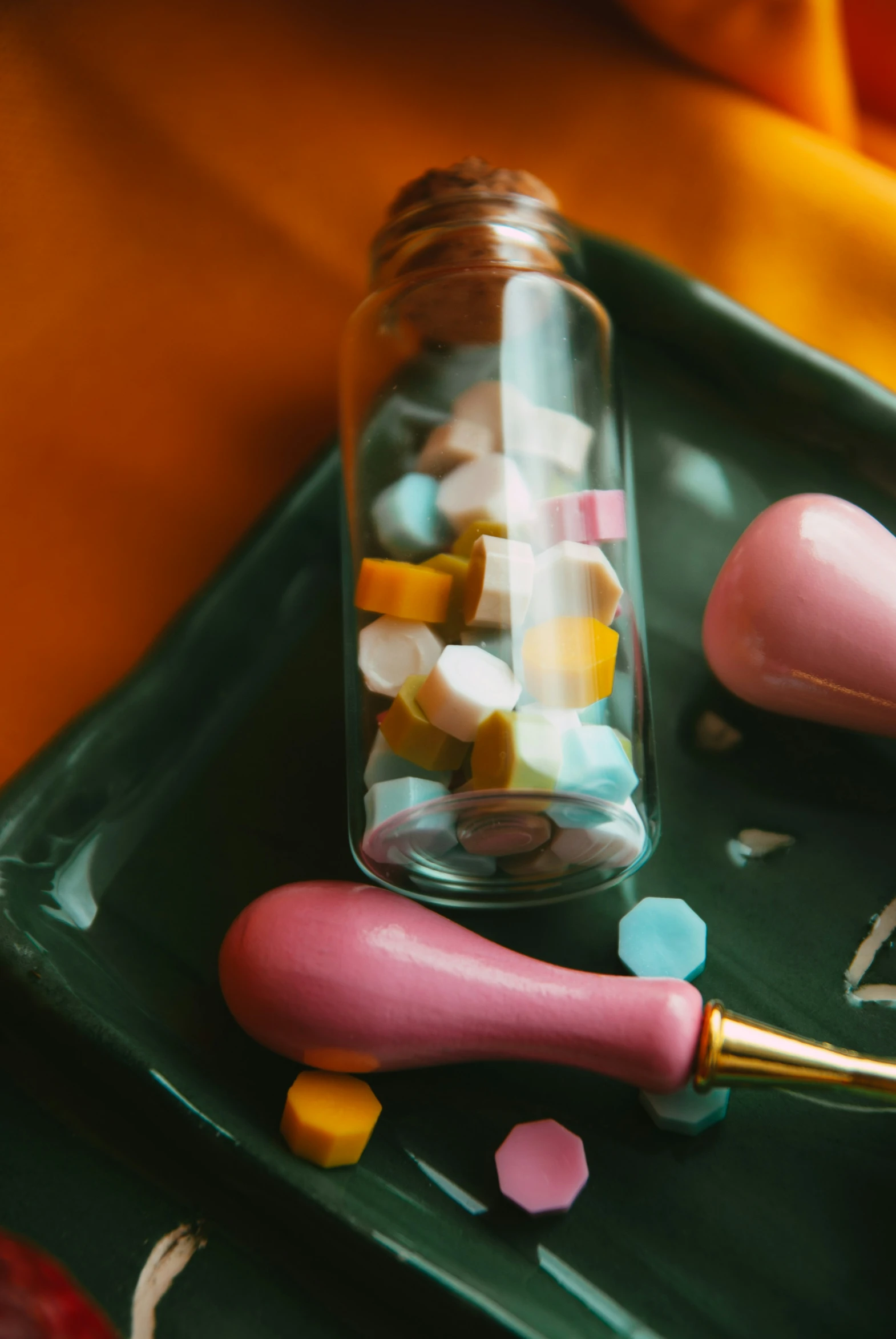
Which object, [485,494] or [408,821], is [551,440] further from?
[408,821]

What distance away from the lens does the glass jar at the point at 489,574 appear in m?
0.48

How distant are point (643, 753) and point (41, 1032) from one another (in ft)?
1.11

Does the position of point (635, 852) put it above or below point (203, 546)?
below

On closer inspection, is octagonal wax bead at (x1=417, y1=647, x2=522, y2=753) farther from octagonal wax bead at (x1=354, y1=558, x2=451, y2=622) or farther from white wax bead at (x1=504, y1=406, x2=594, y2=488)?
white wax bead at (x1=504, y1=406, x2=594, y2=488)

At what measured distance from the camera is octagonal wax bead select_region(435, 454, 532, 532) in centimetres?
53

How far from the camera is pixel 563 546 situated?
52 centimetres

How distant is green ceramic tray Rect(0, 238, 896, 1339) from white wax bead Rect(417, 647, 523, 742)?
13 centimetres

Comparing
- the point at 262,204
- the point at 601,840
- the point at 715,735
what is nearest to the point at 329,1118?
the point at 601,840

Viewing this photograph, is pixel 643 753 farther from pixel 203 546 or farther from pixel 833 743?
pixel 203 546

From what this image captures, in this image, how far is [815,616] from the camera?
0.53 m

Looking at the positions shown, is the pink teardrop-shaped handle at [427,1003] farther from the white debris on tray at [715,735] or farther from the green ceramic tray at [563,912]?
the white debris on tray at [715,735]

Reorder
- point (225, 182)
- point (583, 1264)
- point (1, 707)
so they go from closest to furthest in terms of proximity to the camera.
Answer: point (583, 1264)
point (1, 707)
point (225, 182)

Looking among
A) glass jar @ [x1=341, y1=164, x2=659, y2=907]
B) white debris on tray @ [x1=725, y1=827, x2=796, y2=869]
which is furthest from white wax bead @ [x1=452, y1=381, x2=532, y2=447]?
white debris on tray @ [x1=725, y1=827, x2=796, y2=869]

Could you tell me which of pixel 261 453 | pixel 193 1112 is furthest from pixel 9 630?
pixel 193 1112
